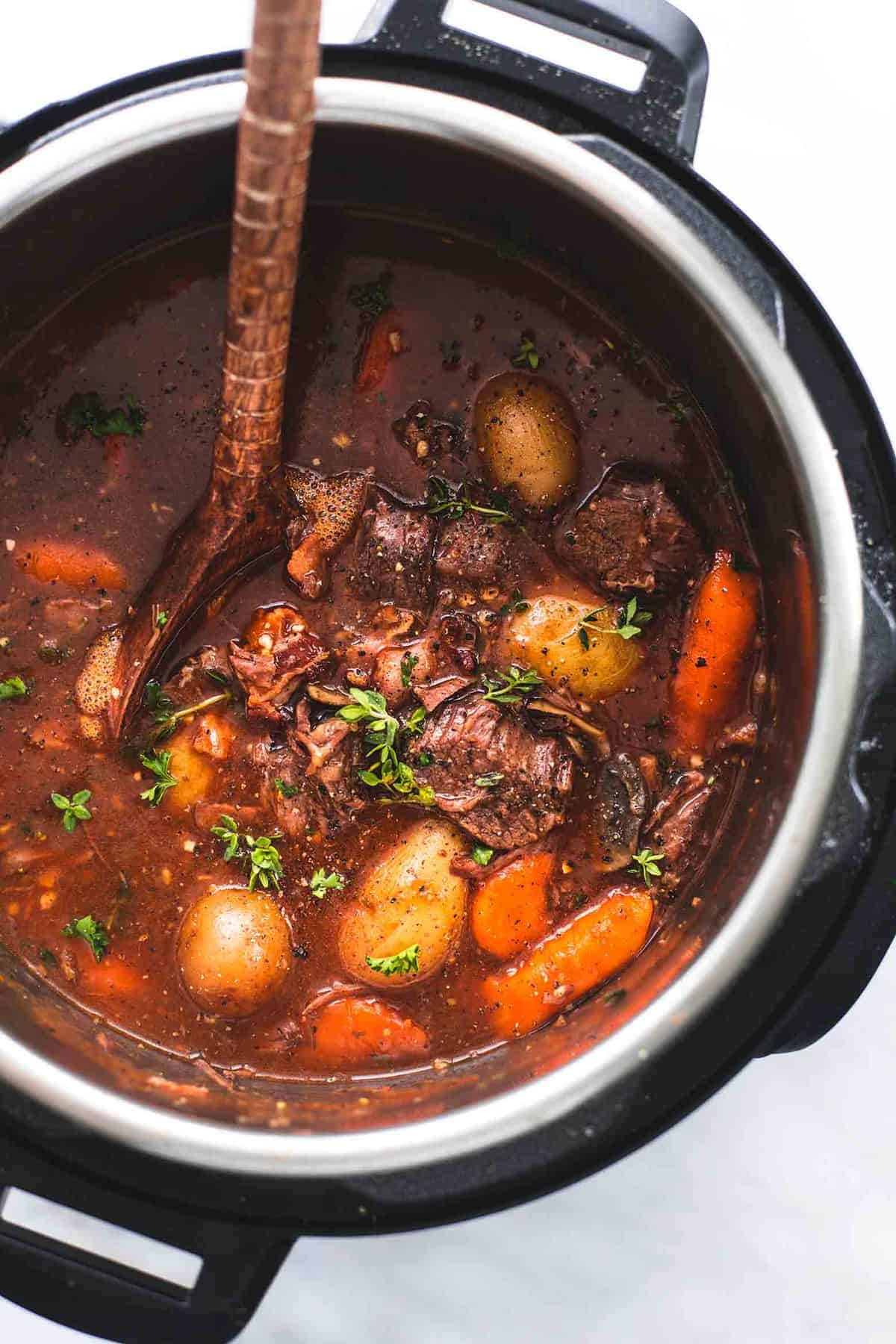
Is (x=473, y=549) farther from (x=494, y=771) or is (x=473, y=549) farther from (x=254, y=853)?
(x=254, y=853)

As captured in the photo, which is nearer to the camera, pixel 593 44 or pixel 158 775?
pixel 593 44

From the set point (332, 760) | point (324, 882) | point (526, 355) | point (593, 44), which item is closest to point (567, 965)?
point (324, 882)

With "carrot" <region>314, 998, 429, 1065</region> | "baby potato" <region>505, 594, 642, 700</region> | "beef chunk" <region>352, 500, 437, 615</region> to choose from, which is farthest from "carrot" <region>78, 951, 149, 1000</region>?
"baby potato" <region>505, 594, 642, 700</region>

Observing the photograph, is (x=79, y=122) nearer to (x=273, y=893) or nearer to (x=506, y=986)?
(x=273, y=893)

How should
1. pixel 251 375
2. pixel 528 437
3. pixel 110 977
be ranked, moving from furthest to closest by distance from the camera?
pixel 110 977
pixel 528 437
pixel 251 375

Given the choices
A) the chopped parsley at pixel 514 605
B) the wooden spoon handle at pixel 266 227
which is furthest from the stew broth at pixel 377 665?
the wooden spoon handle at pixel 266 227

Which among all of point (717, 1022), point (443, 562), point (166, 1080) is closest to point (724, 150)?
point (443, 562)

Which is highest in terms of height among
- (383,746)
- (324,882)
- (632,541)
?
(632,541)
